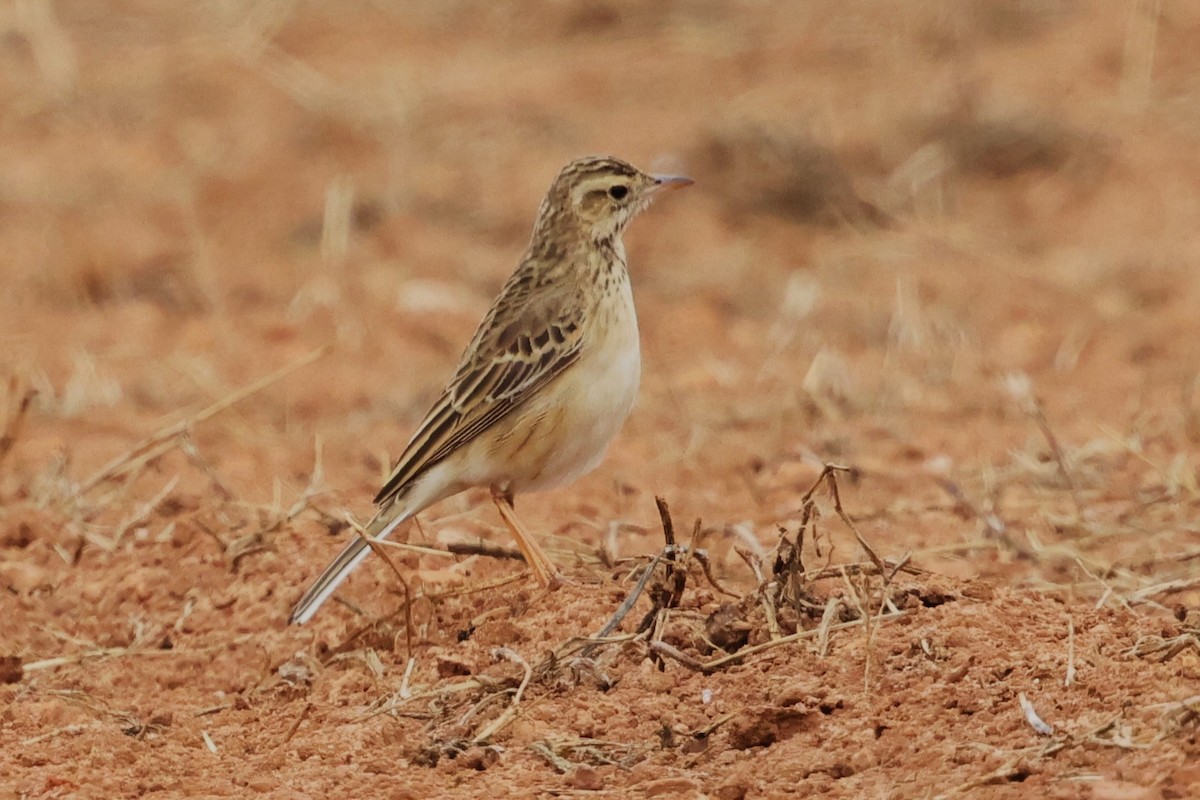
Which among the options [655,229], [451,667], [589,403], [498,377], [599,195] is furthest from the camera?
[655,229]

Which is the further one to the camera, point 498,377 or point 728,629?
point 498,377

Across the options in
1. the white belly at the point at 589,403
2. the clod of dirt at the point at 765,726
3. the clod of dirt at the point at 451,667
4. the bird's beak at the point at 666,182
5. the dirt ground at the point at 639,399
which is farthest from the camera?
the bird's beak at the point at 666,182

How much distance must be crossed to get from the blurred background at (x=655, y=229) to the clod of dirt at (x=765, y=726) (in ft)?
7.27

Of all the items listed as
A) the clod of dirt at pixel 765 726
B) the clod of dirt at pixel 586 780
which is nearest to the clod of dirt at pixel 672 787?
the clod of dirt at pixel 586 780

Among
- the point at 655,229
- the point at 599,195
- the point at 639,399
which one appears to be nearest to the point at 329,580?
the point at 599,195

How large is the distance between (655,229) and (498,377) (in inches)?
267

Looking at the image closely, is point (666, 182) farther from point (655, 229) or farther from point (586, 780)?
point (655, 229)

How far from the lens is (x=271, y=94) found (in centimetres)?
1582

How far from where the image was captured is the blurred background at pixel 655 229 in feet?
29.2

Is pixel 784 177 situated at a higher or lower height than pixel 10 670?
higher

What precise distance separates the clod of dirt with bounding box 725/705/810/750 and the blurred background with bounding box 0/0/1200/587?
7.27ft

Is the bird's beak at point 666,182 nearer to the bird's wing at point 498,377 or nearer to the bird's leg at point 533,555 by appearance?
the bird's wing at point 498,377

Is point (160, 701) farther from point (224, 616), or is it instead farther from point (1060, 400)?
point (1060, 400)

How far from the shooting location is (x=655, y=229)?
13273 mm
